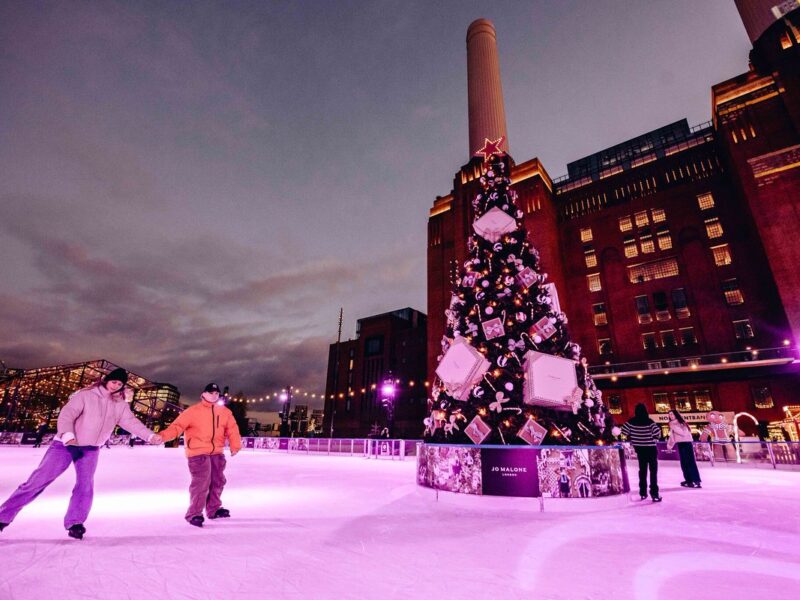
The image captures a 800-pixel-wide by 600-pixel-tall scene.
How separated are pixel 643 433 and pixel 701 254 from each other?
33.6m

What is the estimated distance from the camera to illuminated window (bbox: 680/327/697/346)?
98.4ft

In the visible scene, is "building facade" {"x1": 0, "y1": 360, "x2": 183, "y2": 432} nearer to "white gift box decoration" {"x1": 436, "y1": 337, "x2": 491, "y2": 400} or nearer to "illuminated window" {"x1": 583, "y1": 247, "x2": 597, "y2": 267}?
"white gift box decoration" {"x1": 436, "y1": 337, "x2": 491, "y2": 400}

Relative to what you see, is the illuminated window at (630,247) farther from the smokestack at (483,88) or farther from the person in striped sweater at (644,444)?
the person in striped sweater at (644,444)

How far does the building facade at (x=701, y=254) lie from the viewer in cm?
2655

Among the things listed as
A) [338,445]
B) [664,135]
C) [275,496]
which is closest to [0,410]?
[338,445]

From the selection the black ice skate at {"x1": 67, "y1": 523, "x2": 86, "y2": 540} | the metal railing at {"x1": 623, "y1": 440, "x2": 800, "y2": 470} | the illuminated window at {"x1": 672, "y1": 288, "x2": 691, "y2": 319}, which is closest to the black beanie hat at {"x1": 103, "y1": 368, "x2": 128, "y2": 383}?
the black ice skate at {"x1": 67, "y1": 523, "x2": 86, "y2": 540}

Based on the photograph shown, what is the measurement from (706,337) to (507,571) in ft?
116

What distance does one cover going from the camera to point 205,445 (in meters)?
4.32

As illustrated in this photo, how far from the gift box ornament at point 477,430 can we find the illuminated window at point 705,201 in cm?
3759

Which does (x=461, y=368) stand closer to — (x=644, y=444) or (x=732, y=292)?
(x=644, y=444)

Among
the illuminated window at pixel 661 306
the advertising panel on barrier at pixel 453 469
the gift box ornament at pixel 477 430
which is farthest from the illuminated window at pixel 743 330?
the advertising panel on barrier at pixel 453 469

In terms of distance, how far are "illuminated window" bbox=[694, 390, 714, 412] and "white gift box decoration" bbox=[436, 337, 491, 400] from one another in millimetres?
30472

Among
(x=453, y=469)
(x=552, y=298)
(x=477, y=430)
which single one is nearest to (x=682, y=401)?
(x=552, y=298)

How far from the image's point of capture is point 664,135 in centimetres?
4278
